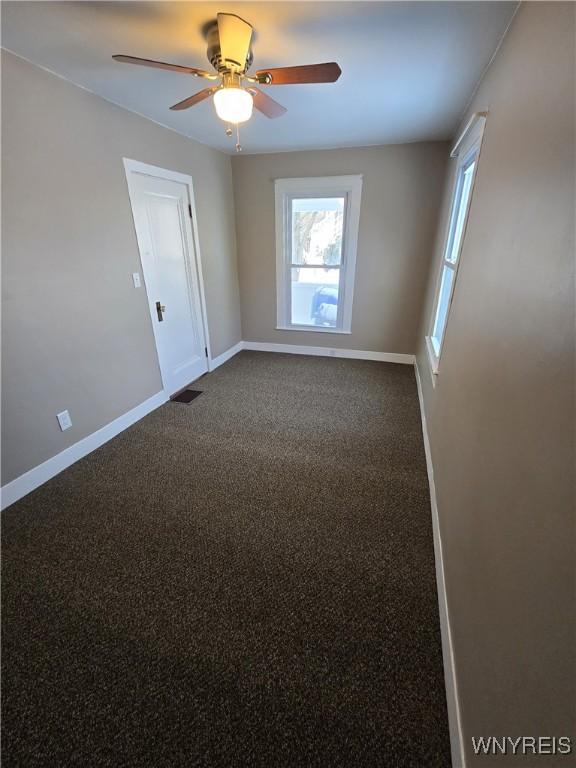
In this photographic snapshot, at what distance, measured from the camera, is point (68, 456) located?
231 centimetres

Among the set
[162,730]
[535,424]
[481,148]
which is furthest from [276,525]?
[481,148]

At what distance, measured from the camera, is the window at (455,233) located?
2037 mm

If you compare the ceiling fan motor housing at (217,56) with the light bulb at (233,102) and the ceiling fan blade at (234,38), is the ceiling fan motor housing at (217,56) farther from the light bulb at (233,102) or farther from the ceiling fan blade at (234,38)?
the light bulb at (233,102)

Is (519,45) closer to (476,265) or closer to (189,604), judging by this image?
(476,265)

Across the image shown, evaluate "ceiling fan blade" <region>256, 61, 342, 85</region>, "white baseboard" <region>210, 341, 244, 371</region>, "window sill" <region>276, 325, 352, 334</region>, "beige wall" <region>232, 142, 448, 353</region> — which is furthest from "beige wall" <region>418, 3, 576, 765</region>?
"white baseboard" <region>210, 341, 244, 371</region>

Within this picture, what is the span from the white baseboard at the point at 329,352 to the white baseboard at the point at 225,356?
11 centimetres

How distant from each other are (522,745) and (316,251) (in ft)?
13.6

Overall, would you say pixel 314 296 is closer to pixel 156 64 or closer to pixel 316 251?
pixel 316 251

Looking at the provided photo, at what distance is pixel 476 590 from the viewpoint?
1.03m

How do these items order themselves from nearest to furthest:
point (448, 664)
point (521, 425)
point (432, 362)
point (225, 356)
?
point (521, 425), point (448, 664), point (432, 362), point (225, 356)

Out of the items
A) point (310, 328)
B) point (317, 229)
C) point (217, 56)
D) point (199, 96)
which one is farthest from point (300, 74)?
point (310, 328)

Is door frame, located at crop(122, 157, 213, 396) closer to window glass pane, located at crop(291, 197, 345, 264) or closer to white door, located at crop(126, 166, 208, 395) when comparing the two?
white door, located at crop(126, 166, 208, 395)

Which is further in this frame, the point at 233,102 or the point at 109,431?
the point at 109,431

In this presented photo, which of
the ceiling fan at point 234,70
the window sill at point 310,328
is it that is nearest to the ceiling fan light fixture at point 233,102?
the ceiling fan at point 234,70
